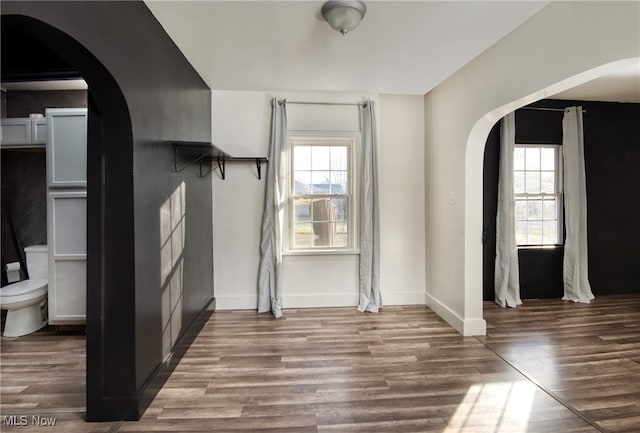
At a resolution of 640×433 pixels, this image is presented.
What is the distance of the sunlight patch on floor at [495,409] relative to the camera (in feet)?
5.70

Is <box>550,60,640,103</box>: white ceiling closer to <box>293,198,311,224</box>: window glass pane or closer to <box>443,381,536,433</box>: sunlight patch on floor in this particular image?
<box>443,381,536,433</box>: sunlight patch on floor

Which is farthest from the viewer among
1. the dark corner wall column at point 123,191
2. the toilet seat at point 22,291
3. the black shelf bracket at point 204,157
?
the toilet seat at point 22,291

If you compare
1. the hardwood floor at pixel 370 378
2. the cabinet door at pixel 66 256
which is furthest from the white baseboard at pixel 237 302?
the cabinet door at pixel 66 256

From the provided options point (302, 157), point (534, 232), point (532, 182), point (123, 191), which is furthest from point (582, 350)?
point (123, 191)

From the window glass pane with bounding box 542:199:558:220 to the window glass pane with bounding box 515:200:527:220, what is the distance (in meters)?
0.27

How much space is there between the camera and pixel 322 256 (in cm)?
370

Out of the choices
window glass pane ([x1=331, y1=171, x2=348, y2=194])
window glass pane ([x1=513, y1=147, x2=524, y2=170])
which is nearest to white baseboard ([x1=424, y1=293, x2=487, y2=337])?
window glass pane ([x1=331, y1=171, x2=348, y2=194])

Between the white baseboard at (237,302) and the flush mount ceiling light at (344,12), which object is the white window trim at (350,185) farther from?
the flush mount ceiling light at (344,12)

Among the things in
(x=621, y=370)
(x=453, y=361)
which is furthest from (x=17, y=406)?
(x=621, y=370)

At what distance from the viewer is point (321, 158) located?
374 cm

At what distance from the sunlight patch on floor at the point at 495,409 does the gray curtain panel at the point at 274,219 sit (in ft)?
6.89

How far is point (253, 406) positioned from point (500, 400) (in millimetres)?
1580

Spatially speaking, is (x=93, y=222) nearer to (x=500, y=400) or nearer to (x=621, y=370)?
(x=500, y=400)

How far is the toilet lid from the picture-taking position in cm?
280
